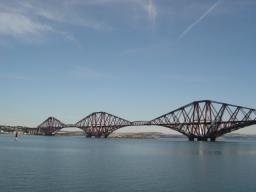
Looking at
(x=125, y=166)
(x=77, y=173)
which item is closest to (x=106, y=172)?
(x=77, y=173)

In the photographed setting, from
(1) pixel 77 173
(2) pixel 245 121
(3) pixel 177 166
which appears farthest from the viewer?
(2) pixel 245 121

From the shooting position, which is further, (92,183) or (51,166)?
(51,166)

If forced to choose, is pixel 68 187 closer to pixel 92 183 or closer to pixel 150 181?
pixel 92 183

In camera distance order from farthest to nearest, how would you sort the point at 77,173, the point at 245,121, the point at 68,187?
the point at 245,121 < the point at 77,173 < the point at 68,187

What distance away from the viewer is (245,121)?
189 meters

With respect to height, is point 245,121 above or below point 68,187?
above

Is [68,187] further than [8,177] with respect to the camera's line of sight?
No

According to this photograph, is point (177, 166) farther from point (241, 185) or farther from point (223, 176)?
point (241, 185)

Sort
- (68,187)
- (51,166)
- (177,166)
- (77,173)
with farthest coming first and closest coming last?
(177,166) < (51,166) < (77,173) < (68,187)

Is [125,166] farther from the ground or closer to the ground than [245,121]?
closer to the ground

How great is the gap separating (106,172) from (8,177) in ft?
45.0

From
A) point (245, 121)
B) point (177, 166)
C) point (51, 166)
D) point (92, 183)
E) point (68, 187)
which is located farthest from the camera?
point (245, 121)

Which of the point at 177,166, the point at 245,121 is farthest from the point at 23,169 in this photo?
the point at 245,121

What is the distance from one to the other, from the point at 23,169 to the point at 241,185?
28.8m
